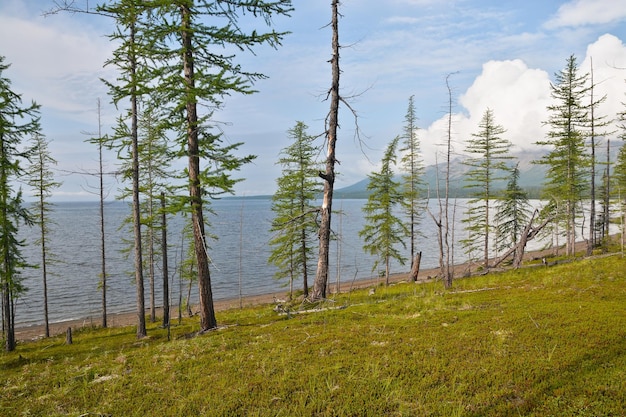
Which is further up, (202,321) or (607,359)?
(607,359)

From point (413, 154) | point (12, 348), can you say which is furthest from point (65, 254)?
point (413, 154)

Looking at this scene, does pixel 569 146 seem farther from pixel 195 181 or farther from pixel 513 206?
pixel 195 181

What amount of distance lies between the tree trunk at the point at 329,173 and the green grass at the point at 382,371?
2.83 m

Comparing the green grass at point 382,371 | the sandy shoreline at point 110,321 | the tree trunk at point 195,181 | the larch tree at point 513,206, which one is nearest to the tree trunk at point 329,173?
the green grass at point 382,371

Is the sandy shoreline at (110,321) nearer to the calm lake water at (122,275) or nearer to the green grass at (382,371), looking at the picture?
the calm lake water at (122,275)

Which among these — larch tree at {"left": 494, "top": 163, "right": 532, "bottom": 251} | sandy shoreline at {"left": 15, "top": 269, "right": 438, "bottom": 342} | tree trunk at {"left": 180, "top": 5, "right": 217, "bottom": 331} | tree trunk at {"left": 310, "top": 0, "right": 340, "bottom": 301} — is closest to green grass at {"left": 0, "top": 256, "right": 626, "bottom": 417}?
tree trunk at {"left": 180, "top": 5, "right": 217, "bottom": 331}

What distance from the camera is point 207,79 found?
10.9 metres

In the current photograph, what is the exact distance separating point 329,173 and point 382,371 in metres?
7.94

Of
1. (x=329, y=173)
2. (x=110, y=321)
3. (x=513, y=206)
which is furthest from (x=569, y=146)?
(x=110, y=321)

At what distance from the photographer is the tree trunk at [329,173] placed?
1277 centimetres

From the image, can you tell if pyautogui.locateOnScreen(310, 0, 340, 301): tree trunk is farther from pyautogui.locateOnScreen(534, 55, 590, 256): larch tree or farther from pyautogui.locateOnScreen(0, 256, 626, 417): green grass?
pyautogui.locateOnScreen(534, 55, 590, 256): larch tree

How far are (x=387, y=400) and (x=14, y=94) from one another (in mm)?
20212

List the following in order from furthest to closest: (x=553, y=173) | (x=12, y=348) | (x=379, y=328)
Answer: (x=553, y=173)
(x=12, y=348)
(x=379, y=328)

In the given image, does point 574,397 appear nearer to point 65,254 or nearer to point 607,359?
point 607,359
